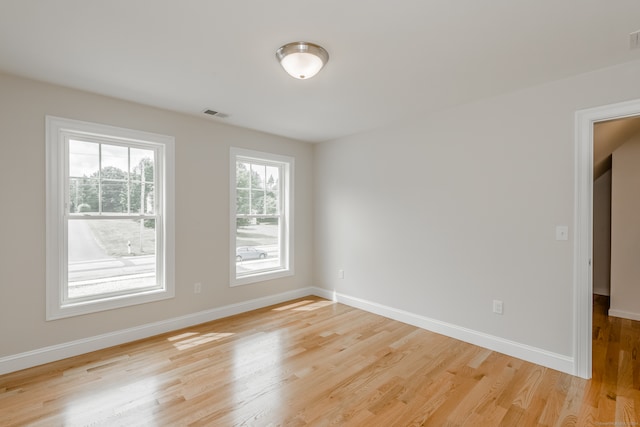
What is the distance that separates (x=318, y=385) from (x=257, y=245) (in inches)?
95.7

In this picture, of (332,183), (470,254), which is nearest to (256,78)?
(332,183)

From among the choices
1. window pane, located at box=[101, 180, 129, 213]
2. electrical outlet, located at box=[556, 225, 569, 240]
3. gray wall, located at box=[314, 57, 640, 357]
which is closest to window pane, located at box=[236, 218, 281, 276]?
gray wall, located at box=[314, 57, 640, 357]

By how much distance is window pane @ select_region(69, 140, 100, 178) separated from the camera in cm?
297

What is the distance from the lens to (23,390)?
2.34 meters

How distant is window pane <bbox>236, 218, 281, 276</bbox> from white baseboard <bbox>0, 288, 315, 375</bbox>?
480 mm

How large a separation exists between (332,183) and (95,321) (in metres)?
3.33

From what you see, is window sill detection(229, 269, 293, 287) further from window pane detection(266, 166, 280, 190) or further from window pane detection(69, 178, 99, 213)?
window pane detection(69, 178, 99, 213)

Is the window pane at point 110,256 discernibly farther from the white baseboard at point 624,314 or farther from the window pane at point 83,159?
the white baseboard at point 624,314

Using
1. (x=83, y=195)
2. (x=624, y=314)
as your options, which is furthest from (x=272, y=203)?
(x=624, y=314)

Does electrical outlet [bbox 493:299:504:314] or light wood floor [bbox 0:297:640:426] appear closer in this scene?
light wood floor [bbox 0:297:640:426]

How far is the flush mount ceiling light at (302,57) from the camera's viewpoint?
2.12m

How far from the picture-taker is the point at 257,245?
4.50 metres

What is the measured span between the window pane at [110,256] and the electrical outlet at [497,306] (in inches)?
144

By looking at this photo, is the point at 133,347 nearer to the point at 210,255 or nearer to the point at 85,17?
the point at 210,255
